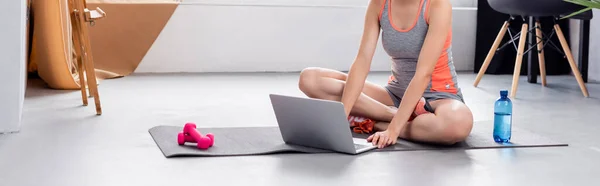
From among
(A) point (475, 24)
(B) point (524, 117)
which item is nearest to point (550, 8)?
(B) point (524, 117)

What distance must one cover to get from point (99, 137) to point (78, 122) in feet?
1.30

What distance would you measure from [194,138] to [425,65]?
0.79 m

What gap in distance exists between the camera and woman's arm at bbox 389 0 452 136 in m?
2.74

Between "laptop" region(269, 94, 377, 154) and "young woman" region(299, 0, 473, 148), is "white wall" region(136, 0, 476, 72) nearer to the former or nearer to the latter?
"young woman" region(299, 0, 473, 148)

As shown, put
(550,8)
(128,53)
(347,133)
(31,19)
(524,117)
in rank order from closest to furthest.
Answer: (347,133)
(524,117)
(550,8)
(31,19)
(128,53)

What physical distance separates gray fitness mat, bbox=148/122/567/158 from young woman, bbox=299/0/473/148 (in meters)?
0.06

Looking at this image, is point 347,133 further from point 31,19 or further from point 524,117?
point 31,19

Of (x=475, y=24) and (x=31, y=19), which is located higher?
(x=31, y=19)

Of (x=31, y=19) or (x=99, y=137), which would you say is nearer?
(x=99, y=137)

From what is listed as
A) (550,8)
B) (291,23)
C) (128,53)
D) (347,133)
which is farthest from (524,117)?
(128,53)

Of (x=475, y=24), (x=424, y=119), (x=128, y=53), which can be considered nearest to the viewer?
(x=424, y=119)

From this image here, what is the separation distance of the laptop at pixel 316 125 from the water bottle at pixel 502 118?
1.56 feet

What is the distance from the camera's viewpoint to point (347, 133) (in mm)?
2572

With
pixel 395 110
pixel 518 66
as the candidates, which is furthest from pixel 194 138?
pixel 518 66
